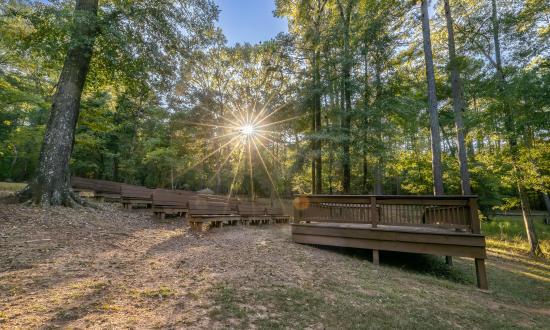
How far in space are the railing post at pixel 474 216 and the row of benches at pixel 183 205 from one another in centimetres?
756

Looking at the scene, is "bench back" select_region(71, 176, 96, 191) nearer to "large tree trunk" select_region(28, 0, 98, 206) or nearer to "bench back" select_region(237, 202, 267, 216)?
"large tree trunk" select_region(28, 0, 98, 206)

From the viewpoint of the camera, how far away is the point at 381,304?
397cm

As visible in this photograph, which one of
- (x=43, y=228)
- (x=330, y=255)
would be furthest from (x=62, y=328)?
(x=330, y=255)

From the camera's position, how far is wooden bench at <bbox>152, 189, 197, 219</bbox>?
989cm

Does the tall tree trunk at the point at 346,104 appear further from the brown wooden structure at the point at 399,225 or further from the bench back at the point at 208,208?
the bench back at the point at 208,208

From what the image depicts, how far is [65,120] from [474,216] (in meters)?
11.9

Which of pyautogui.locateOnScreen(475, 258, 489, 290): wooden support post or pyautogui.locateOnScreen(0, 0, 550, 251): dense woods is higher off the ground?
pyautogui.locateOnScreen(0, 0, 550, 251): dense woods

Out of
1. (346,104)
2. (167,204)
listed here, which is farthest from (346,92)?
(167,204)

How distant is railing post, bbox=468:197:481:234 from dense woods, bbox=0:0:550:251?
10.8 ft

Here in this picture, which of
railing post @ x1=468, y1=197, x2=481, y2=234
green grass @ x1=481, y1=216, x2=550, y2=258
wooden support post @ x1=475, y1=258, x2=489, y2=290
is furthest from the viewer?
green grass @ x1=481, y1=216, x2=550, y2=258

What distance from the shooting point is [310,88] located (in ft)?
48.6

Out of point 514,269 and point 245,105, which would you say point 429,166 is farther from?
point 245,105

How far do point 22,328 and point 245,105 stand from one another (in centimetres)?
2015

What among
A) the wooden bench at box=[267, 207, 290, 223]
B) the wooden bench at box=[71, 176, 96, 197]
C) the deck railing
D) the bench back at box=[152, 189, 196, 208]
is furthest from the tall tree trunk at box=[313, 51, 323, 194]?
the wooden bench at box=[71, 176, 96, 197]
